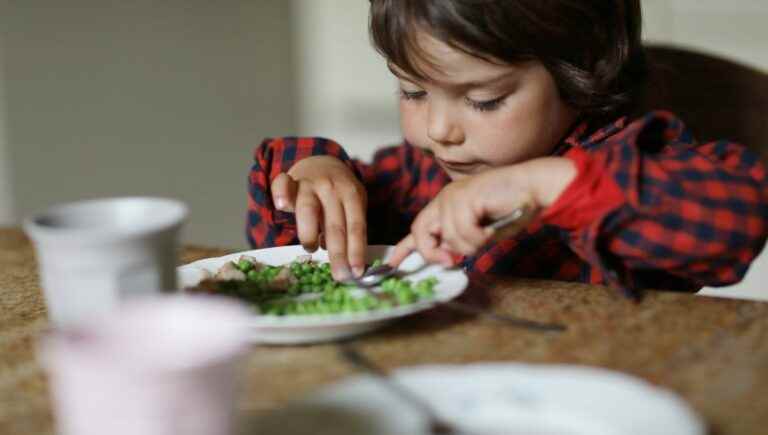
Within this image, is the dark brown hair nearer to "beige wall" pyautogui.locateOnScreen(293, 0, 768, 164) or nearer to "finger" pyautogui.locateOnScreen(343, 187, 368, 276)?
"finger" pyautogui.locateOnScreen(343, 187, 368, 276)

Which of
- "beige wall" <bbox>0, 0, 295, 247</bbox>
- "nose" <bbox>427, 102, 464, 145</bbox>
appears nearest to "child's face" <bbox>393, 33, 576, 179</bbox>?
"nose" <bbox>427, 102, 464, 145</bbox>

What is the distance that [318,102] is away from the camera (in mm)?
2633

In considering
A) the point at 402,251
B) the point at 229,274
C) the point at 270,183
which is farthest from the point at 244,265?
the point at 270,183

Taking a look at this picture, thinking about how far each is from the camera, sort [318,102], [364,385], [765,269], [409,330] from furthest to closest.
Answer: [318,102] < [765,269] < [409,330] < [364,385]

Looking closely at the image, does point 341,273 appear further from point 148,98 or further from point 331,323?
point 148,98

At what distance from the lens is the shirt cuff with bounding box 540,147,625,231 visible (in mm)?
822

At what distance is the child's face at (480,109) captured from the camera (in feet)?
3.38

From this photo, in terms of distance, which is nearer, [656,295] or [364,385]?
[364,385]

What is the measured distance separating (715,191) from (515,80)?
31cm

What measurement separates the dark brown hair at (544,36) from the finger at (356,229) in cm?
17

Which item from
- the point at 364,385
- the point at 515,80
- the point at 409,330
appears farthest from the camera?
the point at 515,80

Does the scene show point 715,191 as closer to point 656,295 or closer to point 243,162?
point 656,295

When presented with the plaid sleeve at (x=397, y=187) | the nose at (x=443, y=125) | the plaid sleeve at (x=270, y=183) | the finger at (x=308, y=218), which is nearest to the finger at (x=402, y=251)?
the finger at (x=308, y=218)

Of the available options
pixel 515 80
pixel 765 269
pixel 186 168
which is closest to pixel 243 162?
pixel 186 168
